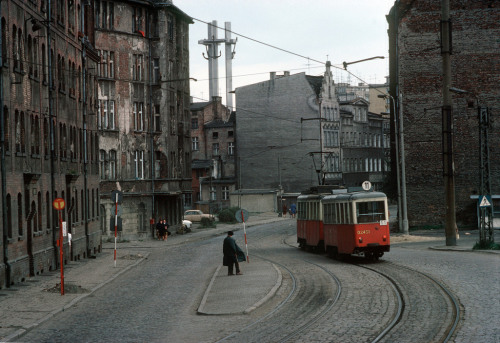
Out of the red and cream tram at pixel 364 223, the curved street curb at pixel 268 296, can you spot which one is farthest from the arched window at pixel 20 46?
the red and cream tram at pixel 364 223

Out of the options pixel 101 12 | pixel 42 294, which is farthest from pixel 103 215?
pixel 42 294

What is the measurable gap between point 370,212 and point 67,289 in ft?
38.6

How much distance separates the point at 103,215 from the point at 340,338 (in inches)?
1705

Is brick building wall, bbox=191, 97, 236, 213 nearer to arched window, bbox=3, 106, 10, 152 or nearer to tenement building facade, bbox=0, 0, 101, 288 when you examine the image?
tenement building facade, bbox=0, 0, 101, 288

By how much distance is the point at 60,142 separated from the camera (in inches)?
1484

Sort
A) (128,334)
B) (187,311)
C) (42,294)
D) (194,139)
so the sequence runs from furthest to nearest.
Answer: (194,139)
(42,294)
(187,311)
(128,334)

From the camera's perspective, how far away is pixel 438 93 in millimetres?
57125

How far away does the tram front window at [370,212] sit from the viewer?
31.5 metres

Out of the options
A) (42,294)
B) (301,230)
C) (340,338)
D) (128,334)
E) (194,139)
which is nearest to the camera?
(340,338)

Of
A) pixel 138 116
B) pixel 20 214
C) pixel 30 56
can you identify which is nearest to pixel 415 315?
pixel 20 214

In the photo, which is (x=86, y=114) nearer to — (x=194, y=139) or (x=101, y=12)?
(x=101, y=12)

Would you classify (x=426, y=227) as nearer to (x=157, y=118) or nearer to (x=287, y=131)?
(x=157, y=118)

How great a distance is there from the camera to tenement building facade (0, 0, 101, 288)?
28.2m

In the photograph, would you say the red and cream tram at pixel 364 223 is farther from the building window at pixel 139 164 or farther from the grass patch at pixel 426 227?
the building window at pixel 139 164
